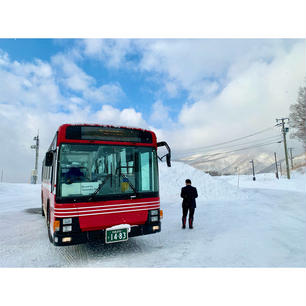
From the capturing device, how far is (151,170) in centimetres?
578

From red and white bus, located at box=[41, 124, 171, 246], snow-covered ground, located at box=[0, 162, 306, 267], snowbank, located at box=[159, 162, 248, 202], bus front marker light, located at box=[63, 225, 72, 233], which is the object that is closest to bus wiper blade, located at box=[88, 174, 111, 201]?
red and white bus, located at box=[41, 124, 171, 246]

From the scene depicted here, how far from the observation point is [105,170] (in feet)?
17.0

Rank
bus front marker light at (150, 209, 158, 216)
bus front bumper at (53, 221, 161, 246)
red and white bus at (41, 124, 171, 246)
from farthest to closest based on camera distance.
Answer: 1. bus front marker light at (150, 209, 158, 216)
2. red and white bus at (41, 124, 171, 246)
3. bus front bumper at (53, 221, 161, 246)

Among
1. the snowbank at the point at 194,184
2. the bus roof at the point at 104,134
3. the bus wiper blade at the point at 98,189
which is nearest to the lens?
the bus wiper blade at the point at 98,189

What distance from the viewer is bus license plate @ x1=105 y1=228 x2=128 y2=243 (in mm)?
4840

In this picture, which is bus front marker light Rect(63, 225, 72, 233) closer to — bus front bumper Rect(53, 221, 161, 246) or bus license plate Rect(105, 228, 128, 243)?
bus front bumper Rect(53, 221, 161, 246)

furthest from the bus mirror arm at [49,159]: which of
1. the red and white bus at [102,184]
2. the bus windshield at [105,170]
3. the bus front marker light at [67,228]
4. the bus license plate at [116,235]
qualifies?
the bus license plate at [116,235]

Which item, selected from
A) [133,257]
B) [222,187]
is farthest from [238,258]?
[222,187]

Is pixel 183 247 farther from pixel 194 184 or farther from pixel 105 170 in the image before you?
pixel 194 184

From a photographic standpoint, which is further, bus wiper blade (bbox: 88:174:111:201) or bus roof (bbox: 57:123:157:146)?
bus roof (bbox: 57:123:157:146)

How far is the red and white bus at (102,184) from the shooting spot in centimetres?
466

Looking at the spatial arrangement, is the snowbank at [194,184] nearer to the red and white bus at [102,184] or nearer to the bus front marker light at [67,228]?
the red and white bus at [102,184]

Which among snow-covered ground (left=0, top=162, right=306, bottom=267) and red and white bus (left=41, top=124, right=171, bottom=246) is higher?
red and white bus (left=41, top=124, right=171, bottom=246)
